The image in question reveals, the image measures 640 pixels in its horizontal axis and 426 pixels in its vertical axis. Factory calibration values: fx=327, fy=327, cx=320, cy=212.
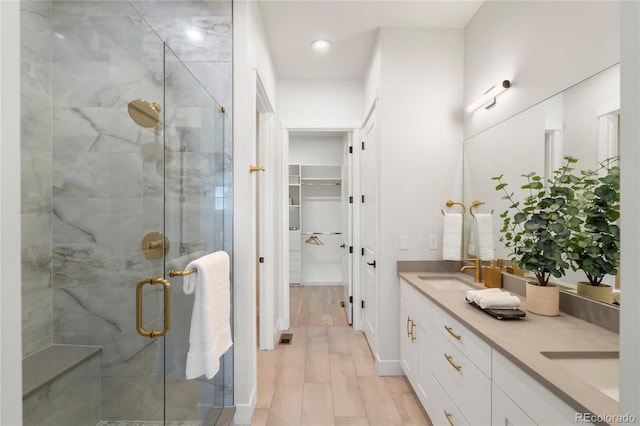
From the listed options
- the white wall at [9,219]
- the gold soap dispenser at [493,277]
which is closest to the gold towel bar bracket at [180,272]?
the white wall at [9,219]

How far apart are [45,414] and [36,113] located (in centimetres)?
134

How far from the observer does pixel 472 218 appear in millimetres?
2564

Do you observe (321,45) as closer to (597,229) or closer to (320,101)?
(320,101)

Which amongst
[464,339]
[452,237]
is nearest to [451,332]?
[464,339]

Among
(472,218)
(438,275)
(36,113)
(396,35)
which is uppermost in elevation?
(396,35)

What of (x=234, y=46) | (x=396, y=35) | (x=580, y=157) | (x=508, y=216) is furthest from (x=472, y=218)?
(x=234, y=46)

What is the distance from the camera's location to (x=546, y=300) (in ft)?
5.09

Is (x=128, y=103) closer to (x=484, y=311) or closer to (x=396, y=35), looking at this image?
(x=484, y=311)

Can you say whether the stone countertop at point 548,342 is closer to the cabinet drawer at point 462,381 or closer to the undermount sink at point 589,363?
the undermount sink at point 589,363

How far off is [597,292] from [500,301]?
0.39 meters

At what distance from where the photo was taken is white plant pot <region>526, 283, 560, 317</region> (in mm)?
1542

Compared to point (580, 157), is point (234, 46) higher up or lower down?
higher up

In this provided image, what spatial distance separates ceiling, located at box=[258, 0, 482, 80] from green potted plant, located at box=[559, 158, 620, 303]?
1.67m

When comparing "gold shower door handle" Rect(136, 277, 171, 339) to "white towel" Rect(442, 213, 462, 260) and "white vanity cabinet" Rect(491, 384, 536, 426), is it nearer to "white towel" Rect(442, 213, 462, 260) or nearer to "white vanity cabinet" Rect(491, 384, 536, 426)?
"white vanity cabinet" Rect(491, 384, 536, 426)
